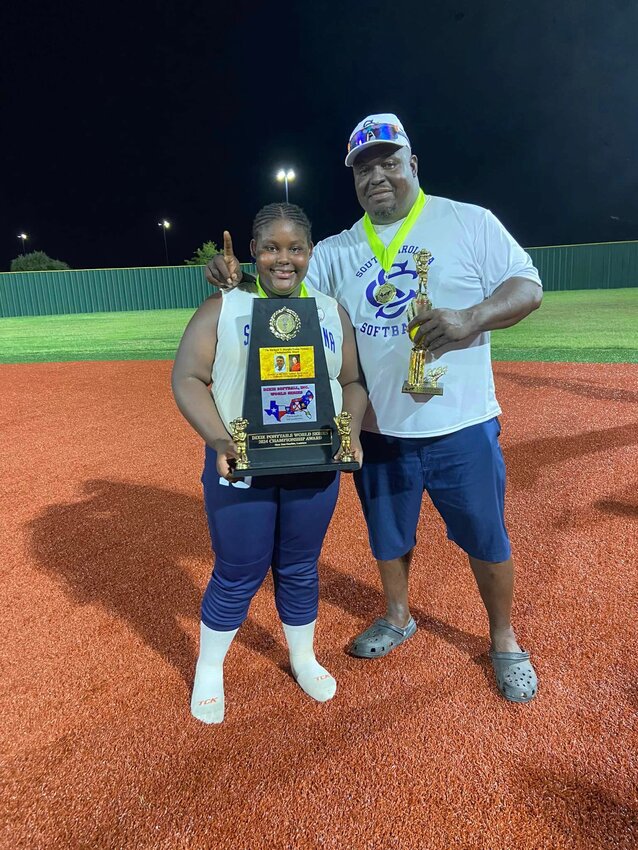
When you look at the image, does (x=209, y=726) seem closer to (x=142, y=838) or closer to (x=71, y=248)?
(x=142, y=838)

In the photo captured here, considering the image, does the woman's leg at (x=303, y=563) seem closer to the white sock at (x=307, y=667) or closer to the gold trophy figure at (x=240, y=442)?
the white sock at (x=307, y=667)

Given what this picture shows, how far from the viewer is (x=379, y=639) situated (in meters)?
2.67

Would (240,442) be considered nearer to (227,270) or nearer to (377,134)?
(227,270)

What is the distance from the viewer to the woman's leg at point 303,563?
2047mm

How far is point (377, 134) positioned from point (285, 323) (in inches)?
36.3

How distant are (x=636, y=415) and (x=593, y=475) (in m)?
2.28

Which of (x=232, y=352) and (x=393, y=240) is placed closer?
(x=232, y=352)

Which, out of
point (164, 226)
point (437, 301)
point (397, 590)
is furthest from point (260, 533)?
point (164, 226)

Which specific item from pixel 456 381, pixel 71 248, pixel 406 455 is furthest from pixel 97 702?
pixel 71 248

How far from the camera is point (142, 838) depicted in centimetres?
174

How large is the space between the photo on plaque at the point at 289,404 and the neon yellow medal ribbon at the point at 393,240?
688 millimetres

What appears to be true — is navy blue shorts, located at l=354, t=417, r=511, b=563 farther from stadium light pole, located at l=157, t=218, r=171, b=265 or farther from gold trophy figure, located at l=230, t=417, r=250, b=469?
stadium light pole, located at l=157, t=218, r=171, b=265

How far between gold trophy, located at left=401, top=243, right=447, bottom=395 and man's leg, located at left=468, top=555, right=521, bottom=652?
82 cm

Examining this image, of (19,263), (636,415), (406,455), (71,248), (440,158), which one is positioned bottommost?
(636,415)
